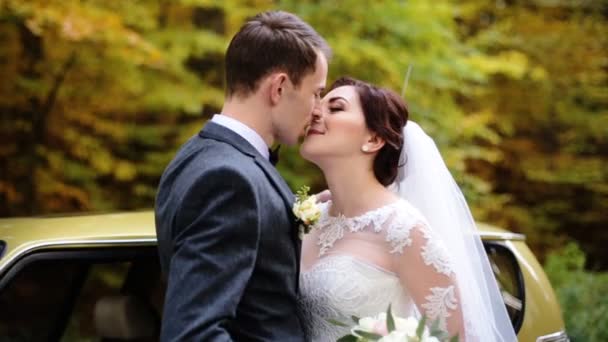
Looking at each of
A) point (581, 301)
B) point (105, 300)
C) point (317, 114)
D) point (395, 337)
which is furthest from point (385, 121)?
point (581, 301)

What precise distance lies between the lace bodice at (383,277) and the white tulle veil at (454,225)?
11 centimetres

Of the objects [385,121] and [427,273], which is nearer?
[427,273]

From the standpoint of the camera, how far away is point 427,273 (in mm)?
2629

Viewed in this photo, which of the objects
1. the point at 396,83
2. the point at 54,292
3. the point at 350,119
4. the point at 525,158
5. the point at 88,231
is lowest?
the point at 525,158

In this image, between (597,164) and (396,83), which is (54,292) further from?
(597,164)

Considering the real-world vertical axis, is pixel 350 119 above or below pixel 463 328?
above

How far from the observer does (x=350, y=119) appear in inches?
111

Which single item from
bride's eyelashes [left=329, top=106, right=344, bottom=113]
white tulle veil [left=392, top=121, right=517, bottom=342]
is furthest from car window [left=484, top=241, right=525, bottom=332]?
bride's eyelashes [left=329, top=106, right=344, bottom=113]

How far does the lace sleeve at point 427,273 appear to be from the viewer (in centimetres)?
261

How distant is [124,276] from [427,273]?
1885mm

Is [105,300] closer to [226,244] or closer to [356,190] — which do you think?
[356,190]

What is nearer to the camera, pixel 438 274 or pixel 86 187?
pixel 438 274

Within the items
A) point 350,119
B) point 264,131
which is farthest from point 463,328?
point 264,131

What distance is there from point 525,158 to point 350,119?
29.4ft
